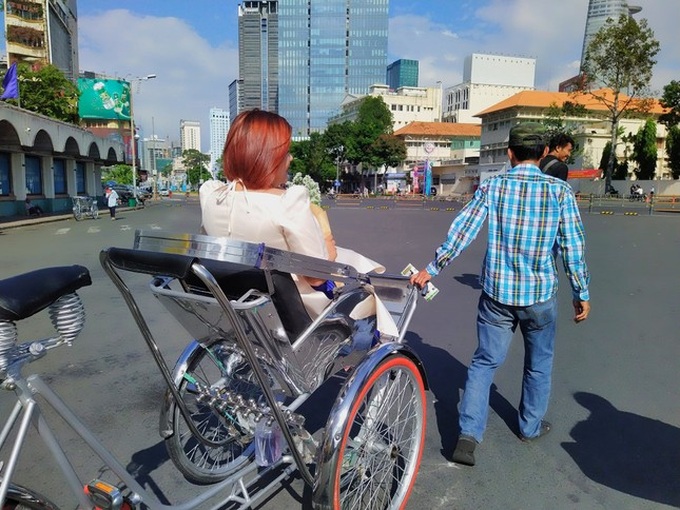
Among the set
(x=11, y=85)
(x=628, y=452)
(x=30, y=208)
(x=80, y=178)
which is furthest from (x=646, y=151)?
Answer: (x=628, y=452)

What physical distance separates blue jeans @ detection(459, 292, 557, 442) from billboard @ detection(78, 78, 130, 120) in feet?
149

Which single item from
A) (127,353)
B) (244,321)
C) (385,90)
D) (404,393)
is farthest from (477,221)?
(385,90)

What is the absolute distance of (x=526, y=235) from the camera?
269 cm

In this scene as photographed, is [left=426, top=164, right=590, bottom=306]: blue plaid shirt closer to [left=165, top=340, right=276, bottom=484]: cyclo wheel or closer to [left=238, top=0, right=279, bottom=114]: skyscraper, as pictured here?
[left=165, top=340, right=276, bottom=484]: cyclo wheel

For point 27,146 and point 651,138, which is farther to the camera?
point 651,138

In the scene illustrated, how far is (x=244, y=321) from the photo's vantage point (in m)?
1.79

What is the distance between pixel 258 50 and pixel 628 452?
14552 cm

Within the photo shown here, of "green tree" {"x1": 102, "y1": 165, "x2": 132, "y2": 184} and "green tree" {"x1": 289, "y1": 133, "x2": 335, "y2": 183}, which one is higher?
"green tree" {"x1": 289, "y1": 133, "x2": 335, "y2": 183}

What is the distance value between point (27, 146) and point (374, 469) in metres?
22.4

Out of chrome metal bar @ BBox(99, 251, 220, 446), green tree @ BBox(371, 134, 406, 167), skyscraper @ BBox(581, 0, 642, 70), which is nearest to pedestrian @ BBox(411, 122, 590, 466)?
chrome metal bar @ BBox(99, 251, 220, 446)

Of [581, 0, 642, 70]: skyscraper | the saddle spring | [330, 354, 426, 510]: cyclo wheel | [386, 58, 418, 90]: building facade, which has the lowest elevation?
[330, 354, 426, 510]: cyclo wheel

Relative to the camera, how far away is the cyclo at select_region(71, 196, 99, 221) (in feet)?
73.1

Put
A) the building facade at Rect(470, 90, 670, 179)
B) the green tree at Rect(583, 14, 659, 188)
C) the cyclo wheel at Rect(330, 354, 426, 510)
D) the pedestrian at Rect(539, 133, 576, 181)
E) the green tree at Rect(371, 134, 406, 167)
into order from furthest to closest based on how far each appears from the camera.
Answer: the green tree at Rect(371, 134, 406, 167), the building facade at Rect(470, 90, 670, 179), the green tree at Rect(583, 14, 659, 188), the pedestrian at Rect(539, 133, 576, 181), the cyclo wheel at Rect(330, 354, 426, 510)

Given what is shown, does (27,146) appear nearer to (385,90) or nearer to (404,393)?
(404,393)
